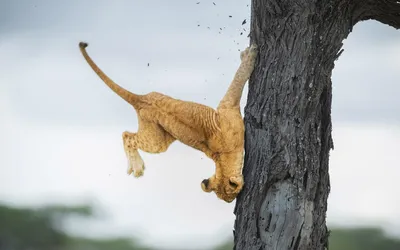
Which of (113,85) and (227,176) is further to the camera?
(113,85)

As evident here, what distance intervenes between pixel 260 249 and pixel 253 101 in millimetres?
867

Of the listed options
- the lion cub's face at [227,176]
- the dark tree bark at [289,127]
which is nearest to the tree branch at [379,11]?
the dark tree bark at [289,127]

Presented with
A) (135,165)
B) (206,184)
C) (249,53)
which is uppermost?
(249,53)

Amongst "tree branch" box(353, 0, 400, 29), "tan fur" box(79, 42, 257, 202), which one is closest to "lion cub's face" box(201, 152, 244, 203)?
"tan fur" box(79, 42, 257, 202)

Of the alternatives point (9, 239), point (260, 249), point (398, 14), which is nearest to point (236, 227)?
point (260, 249)

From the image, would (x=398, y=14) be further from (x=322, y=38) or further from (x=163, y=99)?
(x=163, y=99)

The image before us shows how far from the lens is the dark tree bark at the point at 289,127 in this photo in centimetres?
578

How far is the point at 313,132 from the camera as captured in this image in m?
5.86

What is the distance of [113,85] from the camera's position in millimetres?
6008

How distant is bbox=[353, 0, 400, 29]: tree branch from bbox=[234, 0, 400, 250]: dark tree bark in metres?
0.23

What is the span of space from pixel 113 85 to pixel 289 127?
1.09 m

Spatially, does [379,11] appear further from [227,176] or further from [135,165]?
[135,165]

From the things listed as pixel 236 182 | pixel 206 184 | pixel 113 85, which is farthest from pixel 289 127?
pixel 113 85

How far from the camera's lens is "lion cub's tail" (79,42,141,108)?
5969mm
